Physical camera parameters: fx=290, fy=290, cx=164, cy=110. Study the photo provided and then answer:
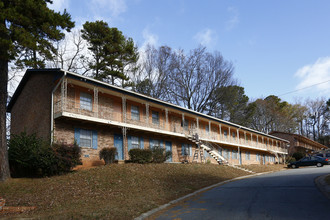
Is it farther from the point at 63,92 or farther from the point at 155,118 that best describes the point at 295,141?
the point at 63,92

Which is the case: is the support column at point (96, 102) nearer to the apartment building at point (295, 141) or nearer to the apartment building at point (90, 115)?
the apartment building at point (90, 115)

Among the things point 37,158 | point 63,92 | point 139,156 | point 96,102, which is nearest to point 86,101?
point 96,102

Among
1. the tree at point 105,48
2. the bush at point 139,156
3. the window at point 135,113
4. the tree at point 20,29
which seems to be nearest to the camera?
the tree at point 20,29

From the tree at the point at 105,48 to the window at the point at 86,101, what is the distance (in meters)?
13.1

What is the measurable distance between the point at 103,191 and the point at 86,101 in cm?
862

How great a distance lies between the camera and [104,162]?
19672 mm

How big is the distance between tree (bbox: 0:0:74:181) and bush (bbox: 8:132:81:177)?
3.77ft

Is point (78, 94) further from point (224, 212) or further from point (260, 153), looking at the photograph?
point (260, 153)

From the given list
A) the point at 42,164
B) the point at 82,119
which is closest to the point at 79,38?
the point at 82,119

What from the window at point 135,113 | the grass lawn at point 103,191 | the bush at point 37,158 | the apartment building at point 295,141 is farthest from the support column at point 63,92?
the apartment building at point 295,141

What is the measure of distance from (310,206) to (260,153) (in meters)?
40.4

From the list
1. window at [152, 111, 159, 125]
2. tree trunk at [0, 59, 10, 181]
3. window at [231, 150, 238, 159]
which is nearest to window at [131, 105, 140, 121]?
window at [152, 111, 159, 125]

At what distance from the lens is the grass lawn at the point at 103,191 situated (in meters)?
9.46

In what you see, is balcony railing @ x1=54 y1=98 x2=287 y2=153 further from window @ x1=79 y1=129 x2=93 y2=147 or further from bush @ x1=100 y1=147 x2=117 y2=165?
bush @ x1=100 y1=147 x2=117 y2=165
